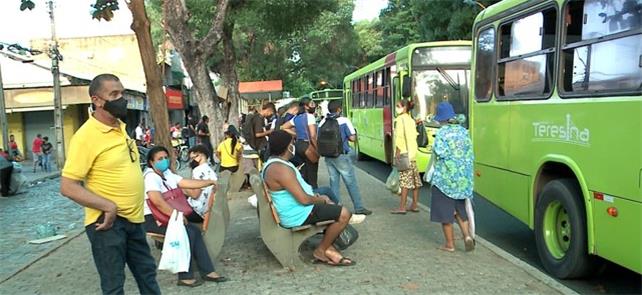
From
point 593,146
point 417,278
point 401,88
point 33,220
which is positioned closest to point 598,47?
point 593,146

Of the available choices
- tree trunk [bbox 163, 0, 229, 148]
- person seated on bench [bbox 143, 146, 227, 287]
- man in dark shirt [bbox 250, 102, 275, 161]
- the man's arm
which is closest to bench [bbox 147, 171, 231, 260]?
person seated on bench [bbox 143, 146, 227, 287]

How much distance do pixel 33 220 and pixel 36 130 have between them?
1909 centimetres

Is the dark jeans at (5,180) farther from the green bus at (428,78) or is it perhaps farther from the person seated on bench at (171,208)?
the person seated on bench at (171,208)

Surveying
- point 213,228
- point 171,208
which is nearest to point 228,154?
point 213,228

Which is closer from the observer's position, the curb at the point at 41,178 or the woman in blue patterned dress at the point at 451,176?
the woman in blue patterned dress at the point at 451,176

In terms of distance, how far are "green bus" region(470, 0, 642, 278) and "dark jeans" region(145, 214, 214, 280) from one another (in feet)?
10.6

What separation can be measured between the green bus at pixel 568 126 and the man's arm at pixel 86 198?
11.9ft

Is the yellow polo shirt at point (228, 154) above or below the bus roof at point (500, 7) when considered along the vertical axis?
below

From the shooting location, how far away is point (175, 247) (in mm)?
5137

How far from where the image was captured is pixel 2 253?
7.50 m

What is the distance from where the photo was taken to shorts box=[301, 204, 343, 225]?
576cm

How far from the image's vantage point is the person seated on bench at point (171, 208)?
533 centimetres

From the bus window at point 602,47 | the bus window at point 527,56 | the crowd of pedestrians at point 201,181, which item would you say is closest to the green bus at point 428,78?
the crowd of pedestrians at point 201,181

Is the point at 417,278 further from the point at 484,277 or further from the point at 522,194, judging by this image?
the point at 522,194
